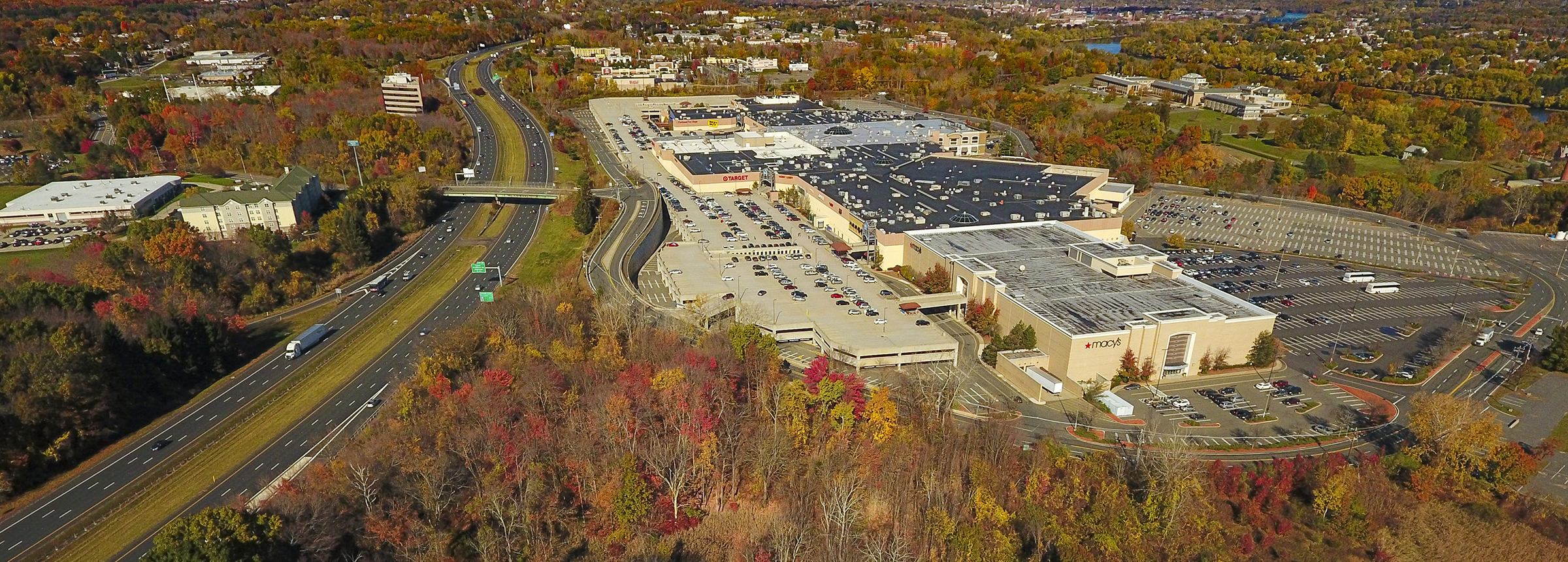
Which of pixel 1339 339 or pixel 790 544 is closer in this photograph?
pixel 790 544

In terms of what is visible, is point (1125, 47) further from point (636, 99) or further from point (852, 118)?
point (636, 99)

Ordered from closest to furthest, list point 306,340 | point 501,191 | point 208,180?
1. point 306,340
2. point 501,191
3. point 208,180

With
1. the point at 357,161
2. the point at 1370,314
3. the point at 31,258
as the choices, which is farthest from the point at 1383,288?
the point at 31,258

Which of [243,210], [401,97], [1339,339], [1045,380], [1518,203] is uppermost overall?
[401,97]

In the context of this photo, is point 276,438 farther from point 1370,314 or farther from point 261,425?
point 1370,314

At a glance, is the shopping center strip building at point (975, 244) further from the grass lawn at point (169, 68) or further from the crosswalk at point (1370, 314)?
the grass lawn at point (169, 68)

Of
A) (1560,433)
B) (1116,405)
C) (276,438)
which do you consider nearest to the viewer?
(276,438)
